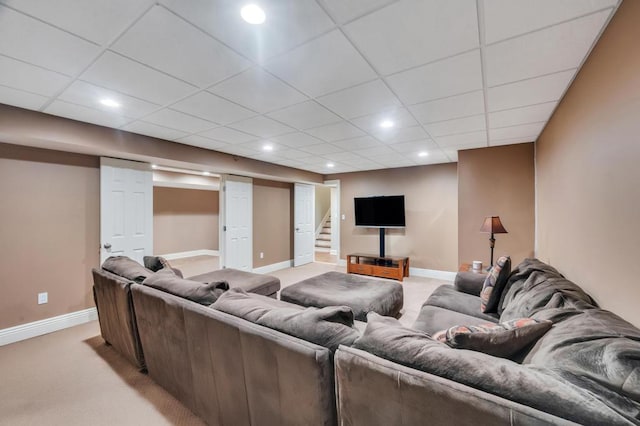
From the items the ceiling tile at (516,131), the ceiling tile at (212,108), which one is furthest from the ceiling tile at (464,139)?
the ceiling tile at (212,108)

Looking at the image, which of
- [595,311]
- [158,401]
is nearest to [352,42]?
[595,311]

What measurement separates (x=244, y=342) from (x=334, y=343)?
0.47 meters

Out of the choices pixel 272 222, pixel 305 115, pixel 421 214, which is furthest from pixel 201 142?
pixel 421 214

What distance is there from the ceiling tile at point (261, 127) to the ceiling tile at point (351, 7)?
1605 mm

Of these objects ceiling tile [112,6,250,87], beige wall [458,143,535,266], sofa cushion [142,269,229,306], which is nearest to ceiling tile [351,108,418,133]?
ceiling tile [112,6,250,87]

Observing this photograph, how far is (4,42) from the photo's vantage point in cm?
156

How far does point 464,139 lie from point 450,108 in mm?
1278

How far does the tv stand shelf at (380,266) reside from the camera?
5191 mm

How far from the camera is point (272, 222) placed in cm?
614

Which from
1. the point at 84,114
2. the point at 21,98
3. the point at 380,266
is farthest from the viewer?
the point at 380,266

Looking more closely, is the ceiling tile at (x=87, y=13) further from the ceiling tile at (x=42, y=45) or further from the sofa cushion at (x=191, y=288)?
the sofa cushion at (x=191, y=288)

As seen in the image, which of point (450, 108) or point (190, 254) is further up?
point (450, 108)

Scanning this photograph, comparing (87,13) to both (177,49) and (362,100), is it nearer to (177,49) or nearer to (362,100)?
(177,49)

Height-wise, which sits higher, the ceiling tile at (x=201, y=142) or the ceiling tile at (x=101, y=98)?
the ceiling tile at (x=201, y=142)
